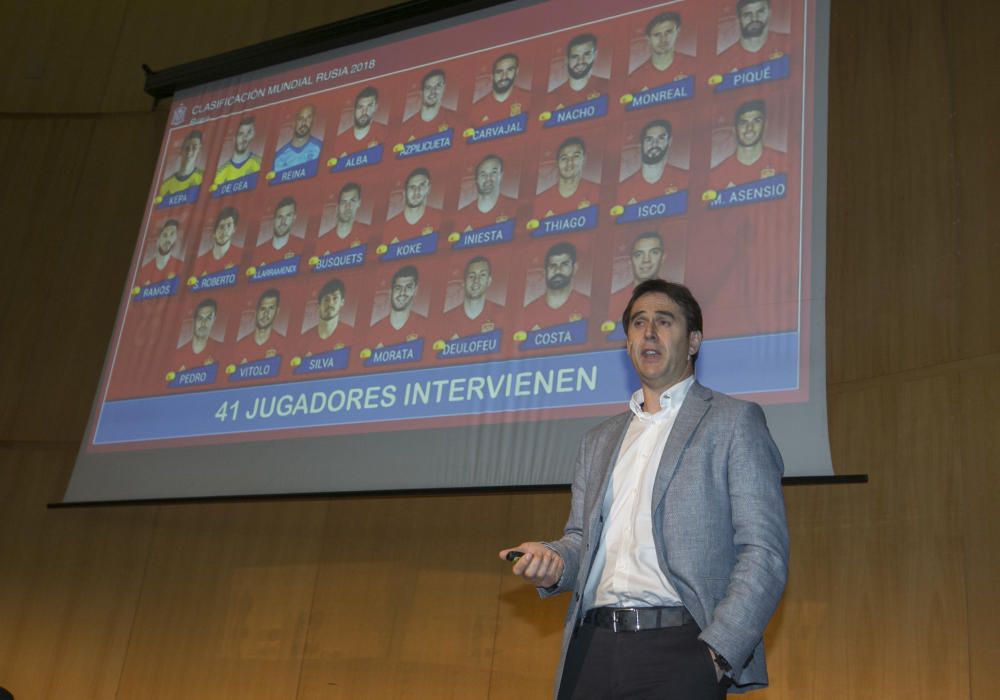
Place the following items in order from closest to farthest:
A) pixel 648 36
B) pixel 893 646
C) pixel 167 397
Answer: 1. pixel 893 646
2. pixel 648 36
3. pixel 167 397

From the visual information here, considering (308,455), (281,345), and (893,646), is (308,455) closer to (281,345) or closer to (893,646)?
(281,345)

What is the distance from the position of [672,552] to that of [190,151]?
3693 mm

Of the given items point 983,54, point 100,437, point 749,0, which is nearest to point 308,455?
point 100,437

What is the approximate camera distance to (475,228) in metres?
3.83

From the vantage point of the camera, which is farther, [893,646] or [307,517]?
[307,517]

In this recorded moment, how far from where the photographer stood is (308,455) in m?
3.70

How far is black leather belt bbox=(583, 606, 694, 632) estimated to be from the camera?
1.79 m

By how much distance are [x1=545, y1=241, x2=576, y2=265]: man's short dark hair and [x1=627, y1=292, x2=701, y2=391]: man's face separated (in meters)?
1.39

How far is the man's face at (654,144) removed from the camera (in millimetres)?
3525

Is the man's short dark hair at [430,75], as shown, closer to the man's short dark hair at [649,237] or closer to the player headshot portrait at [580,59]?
the player headshot portrait at [580,59]

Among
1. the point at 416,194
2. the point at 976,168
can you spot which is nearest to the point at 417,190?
the point at 416,194

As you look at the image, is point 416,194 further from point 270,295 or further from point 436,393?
point 436,393

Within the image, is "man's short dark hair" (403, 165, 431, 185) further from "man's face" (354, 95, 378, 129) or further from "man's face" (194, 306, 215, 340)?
"man's face" (194, 306, 215, 340)

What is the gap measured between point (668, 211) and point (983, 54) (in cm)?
125
